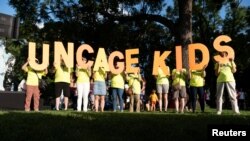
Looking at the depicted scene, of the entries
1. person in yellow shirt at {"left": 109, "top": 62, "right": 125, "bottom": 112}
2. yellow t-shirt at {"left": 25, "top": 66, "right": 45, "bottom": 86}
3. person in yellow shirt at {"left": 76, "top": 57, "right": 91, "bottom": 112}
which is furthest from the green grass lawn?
person in yellow shirt at {"left": 109, "top": 62, "right": 125, "bottom": 112}

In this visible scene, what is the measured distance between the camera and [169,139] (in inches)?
291

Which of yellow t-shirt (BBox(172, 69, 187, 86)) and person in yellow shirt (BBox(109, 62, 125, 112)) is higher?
yellow t-shirt (BBox(172, 69, 187, 86))

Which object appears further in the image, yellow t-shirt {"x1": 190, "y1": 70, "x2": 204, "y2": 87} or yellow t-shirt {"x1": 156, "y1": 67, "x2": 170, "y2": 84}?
yellow t-shirt {"x1": 156, "y1": 67, "x2": 170, "y2": 84}

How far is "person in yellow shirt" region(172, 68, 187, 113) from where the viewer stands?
637 inches

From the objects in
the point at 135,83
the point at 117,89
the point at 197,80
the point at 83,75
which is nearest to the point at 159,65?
the point at 135,83

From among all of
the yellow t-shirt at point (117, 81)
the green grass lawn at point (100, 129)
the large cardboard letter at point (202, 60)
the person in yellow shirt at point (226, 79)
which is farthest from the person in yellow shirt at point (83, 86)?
the green grass lawn at point (100, 129)

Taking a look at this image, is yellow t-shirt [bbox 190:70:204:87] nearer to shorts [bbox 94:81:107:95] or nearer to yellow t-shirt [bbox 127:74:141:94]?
yellow t-shirt [bbox 127:74:141:94]

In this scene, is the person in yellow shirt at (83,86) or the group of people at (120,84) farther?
the person in yellow shirt at (83,86)

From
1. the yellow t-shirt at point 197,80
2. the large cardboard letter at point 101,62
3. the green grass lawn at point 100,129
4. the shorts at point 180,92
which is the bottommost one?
the green grass lawn at point 100,129

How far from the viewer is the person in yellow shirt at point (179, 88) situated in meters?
16.2

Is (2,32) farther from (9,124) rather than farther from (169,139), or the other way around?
(169,139)

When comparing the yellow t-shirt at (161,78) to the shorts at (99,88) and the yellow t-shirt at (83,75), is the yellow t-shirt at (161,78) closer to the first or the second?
the shorts at (99,88)

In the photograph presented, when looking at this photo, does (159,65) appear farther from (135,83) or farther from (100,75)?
(100,75)

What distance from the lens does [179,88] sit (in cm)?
1627
